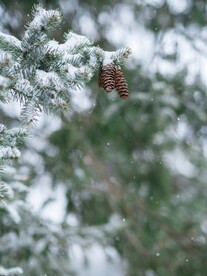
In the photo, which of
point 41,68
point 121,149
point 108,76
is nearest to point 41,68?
point 41,68

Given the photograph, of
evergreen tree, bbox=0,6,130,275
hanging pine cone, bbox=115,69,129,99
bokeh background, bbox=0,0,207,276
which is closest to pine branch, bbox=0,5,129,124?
evergreen tree, bbox=0,6,130,275

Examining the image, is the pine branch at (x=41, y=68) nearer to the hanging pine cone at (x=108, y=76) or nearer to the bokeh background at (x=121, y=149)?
the hanging pine cone at (x=108, y=76)

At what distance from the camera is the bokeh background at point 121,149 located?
6.43m

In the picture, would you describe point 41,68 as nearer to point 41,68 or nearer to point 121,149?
point 41,68

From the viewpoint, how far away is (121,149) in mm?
7848

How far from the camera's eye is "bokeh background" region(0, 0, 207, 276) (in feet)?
21.1

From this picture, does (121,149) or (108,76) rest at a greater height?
(121,149)

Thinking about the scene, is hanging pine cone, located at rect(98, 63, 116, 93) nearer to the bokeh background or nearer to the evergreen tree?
the evergreen tree

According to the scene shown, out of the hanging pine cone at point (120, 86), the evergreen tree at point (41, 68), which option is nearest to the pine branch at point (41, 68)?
the evergreen tree at point (41, 68)

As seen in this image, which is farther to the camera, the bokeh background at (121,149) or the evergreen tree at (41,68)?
the bokeh background at (121,149)

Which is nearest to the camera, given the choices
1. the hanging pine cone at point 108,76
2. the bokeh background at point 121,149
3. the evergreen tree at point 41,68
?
the evergreen tree at point 41,68

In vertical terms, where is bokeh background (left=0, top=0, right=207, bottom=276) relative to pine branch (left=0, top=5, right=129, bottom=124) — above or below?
above

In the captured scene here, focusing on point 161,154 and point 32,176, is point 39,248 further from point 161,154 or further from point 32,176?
point 161,154

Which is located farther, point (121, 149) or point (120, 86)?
point (121, 149)
